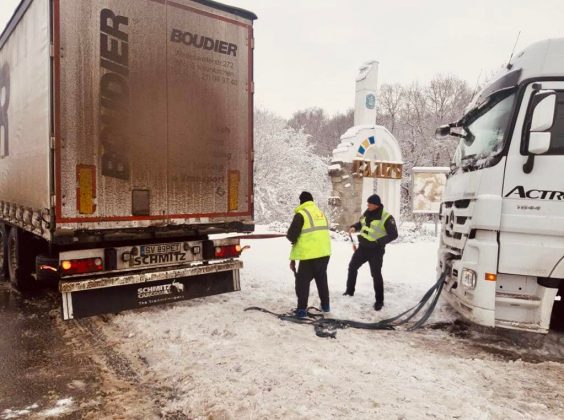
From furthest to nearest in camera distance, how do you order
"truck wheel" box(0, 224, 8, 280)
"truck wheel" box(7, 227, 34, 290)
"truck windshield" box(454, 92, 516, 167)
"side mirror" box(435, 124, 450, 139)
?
"truck wheel" box(0, 224, 8, 280), "truck wheel" box(7, 227, 34, 290), "side mirror" box(435, 124, 450, 139), "truck windshield" box(454, 92, 516, 167)

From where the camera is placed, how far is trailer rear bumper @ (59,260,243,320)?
187 inches

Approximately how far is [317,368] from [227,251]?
2.54m

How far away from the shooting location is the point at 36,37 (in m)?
4.61

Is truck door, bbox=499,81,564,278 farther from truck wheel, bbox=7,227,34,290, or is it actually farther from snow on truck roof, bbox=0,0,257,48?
truck wheel, bbox=7,227,34,290

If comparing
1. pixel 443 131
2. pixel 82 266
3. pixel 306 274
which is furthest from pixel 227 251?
pixel 443 131

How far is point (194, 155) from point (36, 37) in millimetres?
2050

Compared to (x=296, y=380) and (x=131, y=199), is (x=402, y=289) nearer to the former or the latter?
(x=296, y=380)

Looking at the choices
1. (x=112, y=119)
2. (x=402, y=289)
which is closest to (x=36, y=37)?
(x=112, y=119)

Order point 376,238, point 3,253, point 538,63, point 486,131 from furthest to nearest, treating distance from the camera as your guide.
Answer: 1. point 3,253
2. point 376,238
3. point 486,131
4. point 538,63

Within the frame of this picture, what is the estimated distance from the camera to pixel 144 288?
5246 millimetres

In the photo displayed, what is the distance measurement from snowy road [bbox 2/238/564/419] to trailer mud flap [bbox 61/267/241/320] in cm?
25

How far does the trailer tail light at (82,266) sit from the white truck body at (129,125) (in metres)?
0.07

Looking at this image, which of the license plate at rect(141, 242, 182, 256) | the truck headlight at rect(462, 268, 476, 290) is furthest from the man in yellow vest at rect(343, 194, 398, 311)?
the license plate at rect(141, 242, 182, 256)

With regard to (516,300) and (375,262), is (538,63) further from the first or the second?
(375,262)
